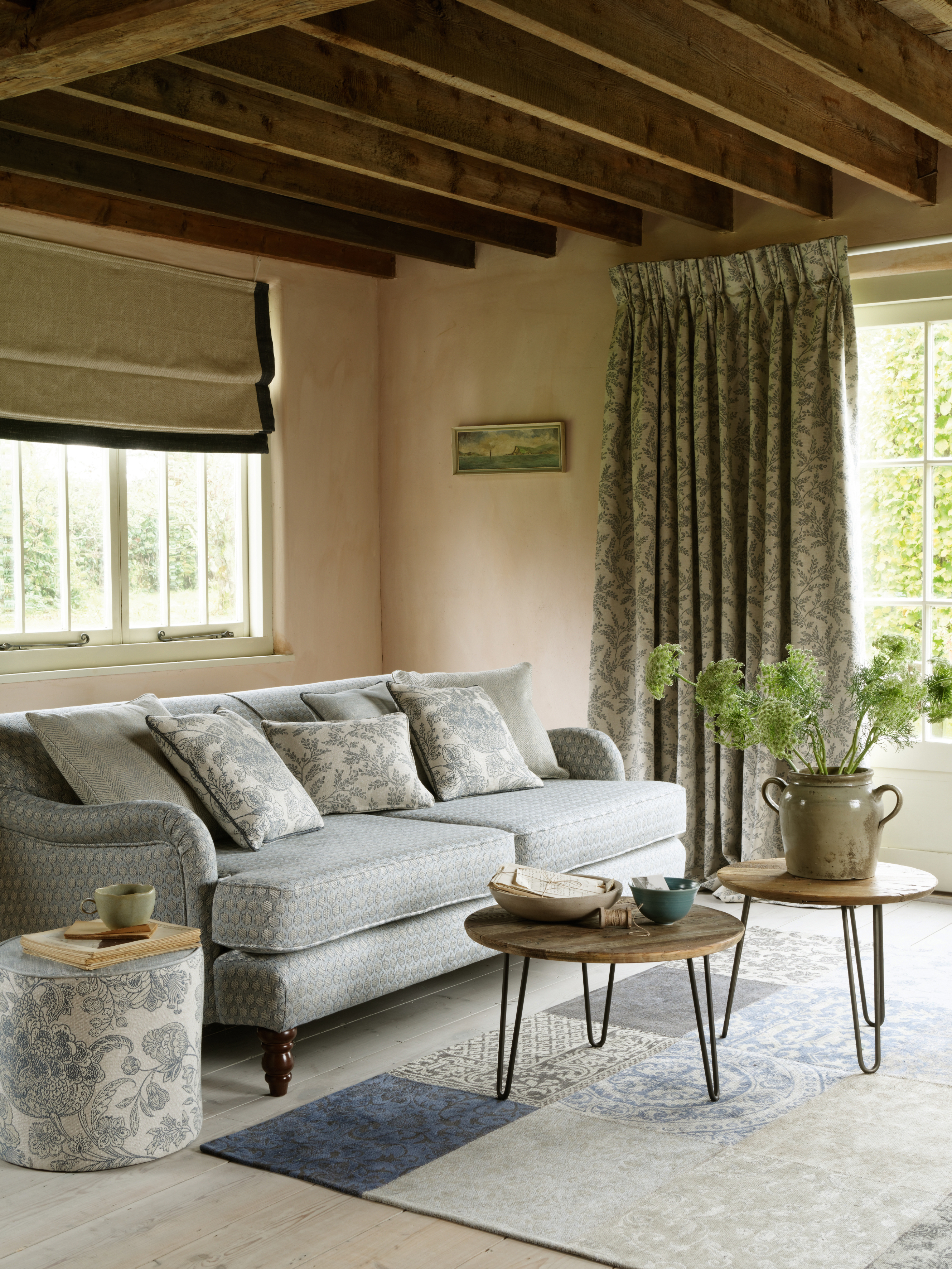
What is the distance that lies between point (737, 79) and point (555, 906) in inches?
92.9

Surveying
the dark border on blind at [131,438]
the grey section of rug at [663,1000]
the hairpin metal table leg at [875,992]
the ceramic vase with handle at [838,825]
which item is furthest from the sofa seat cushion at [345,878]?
the dark border on blind at [131,438]

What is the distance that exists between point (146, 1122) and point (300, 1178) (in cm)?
34

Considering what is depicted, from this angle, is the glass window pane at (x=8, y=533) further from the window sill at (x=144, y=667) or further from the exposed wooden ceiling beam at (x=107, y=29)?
the exposed wooden ceiling beam at (x=107, y=29)

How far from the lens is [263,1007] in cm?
306

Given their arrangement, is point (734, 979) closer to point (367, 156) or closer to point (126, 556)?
point (367, 156)

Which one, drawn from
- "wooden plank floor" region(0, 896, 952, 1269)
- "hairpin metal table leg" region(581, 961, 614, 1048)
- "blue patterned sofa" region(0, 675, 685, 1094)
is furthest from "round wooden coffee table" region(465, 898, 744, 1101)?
"wooden plank floor" region(0, 896, 952, 1269)

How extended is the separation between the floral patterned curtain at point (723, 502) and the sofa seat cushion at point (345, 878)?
159 centimetres

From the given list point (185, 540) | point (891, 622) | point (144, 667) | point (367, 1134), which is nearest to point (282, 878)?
point (367, 1134)

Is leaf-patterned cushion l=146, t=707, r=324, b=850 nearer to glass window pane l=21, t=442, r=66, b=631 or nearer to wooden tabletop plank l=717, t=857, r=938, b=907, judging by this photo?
wooden tabletop plank l=717, t=857, r=938, b=907

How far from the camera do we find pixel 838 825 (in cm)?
316

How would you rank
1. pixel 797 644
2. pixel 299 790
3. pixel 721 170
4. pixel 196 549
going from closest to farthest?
1. pixel 299 790
2. pixel 721 170
3. pixel 797 644
4. pixel 196 549

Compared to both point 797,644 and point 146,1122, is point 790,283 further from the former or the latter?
point 146,1122

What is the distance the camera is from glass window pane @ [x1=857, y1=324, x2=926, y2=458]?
4.96 meters

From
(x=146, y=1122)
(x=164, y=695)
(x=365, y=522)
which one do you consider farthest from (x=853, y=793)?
(x=365, y=522)
